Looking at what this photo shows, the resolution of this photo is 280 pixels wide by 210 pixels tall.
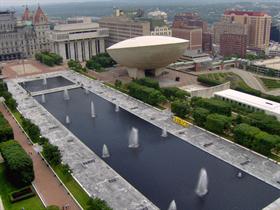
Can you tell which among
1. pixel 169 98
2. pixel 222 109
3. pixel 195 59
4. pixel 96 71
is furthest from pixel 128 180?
pixel 195 59

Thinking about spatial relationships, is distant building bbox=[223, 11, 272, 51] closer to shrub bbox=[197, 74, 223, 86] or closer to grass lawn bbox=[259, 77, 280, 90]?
grass lawn bbox=[259, 77, 280, 90]

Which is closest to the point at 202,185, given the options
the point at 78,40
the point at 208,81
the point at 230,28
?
the point at 208,81

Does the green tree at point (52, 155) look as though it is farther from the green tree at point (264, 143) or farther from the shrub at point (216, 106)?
the shrub at point (216, 106)

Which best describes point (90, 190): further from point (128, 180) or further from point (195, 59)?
point (195, 59)

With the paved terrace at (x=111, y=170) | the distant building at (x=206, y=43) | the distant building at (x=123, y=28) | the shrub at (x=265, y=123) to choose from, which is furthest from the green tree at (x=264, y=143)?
the distant building at (x=206, y=43)

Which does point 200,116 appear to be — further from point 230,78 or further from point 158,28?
point 158,28

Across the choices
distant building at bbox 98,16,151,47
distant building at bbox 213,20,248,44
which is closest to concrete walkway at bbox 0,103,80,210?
distant building at bbox 98,16,151,47

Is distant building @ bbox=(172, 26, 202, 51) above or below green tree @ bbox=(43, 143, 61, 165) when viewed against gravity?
above
